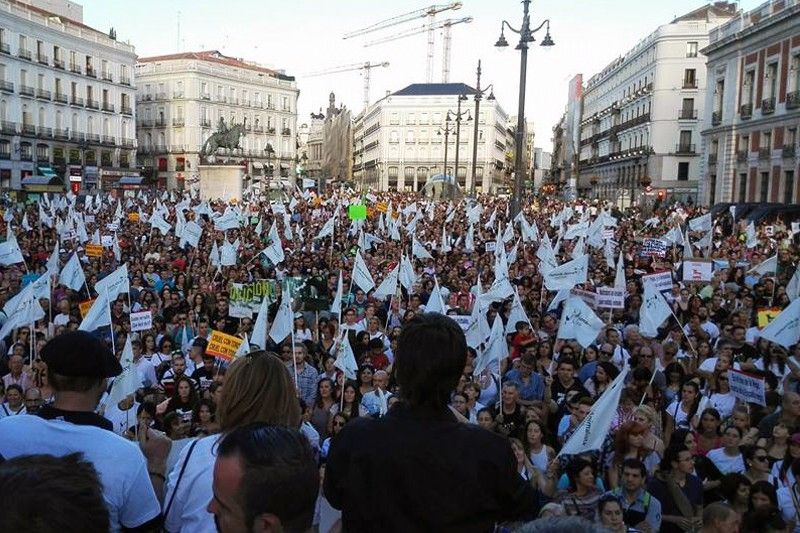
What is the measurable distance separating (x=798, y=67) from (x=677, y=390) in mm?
38751

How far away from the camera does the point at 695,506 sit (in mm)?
5234

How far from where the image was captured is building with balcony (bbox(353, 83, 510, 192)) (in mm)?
101625

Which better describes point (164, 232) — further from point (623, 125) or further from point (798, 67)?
point (623, 125)

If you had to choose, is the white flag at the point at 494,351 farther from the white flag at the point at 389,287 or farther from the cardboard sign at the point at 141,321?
the white flag at the point at 389,287

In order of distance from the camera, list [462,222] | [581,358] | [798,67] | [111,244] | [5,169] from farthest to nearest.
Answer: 1. [5,169]
2. [798,67]
3. [462,222]
4. [111,244]
5. [581,358]

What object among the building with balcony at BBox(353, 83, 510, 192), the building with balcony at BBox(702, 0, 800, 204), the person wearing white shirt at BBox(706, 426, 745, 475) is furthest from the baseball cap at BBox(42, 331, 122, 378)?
the building with balcony at BBox(353, 83, 510, 192)

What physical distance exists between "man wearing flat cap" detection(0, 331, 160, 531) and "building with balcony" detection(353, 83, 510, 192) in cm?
9717

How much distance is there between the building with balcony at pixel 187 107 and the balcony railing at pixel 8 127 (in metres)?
21.7

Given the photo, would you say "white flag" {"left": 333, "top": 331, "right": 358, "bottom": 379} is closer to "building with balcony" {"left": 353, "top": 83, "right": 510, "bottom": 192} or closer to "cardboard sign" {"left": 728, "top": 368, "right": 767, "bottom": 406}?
"cardboard sign" {"left": 728, "top": 368, "right": 767, "bottom": 406}

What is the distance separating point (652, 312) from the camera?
392 inches

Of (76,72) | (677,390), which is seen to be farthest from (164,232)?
(76,72)

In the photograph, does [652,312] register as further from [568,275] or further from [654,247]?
[654,247]

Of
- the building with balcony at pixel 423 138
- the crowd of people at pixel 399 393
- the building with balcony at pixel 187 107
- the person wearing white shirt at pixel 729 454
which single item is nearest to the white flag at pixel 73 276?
the crowd of people at pixel 399 393

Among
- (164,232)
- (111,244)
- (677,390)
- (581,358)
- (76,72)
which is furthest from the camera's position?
(76,72)
